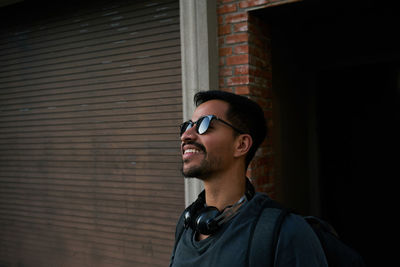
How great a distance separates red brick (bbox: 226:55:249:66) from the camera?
3355 millimetres

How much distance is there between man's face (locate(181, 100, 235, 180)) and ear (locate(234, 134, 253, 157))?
0.03 m

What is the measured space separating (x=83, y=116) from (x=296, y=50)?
3.11 metres

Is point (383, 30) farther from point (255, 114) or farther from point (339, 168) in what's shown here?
point (255, 114)

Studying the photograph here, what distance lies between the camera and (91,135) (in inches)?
183

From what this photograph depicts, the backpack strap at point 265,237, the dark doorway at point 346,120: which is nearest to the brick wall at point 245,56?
the dark doorway at point 346,120

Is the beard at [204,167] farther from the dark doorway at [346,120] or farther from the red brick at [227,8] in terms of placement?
the dark doorway at [346,120]

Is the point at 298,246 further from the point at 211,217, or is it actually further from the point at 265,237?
the point at 211,217

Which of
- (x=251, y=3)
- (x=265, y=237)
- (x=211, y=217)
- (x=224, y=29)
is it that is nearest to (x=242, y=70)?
(x=224, y=29)

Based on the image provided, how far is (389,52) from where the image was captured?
5.01 metres

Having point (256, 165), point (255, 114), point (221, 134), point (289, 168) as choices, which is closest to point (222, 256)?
point (221, 134)

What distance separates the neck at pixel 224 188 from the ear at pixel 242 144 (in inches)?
3.6

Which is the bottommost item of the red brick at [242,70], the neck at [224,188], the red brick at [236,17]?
the neck at [224,188]

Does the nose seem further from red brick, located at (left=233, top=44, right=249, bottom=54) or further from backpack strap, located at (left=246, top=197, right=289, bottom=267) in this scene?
red brick, located at (left=233, top=44, right=249, bottom=54)

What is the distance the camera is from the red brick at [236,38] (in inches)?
133
